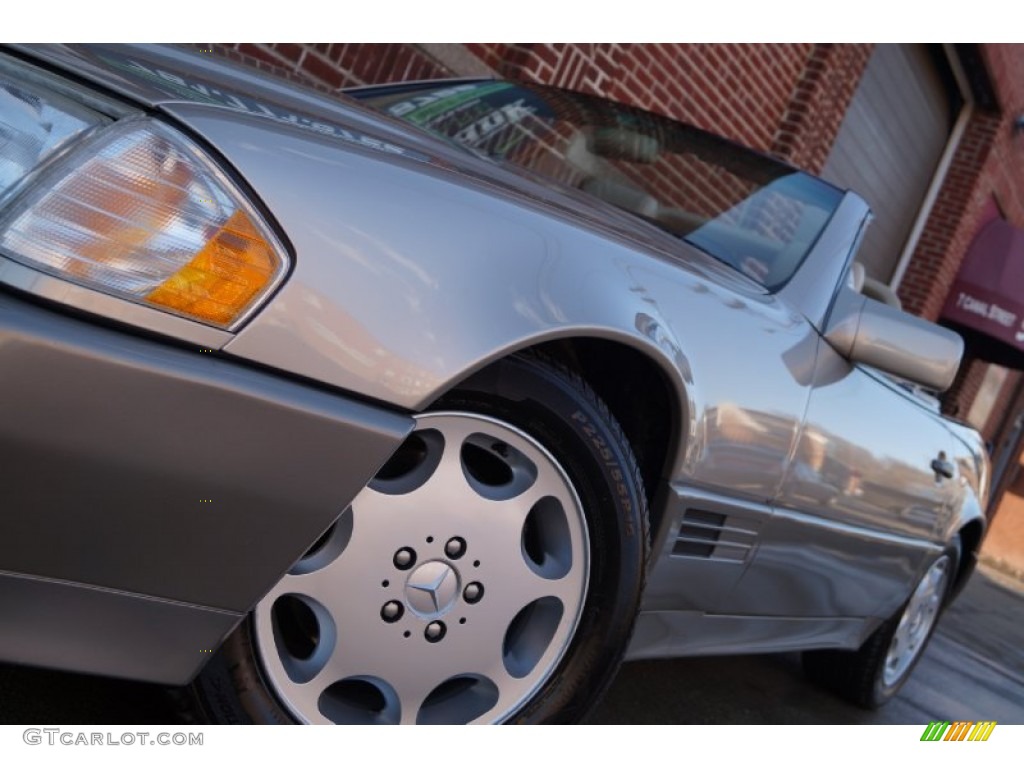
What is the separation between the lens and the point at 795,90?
773 cm

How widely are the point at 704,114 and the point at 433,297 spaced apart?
5.47 m

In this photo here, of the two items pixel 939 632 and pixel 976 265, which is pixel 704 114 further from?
pixel 976 265

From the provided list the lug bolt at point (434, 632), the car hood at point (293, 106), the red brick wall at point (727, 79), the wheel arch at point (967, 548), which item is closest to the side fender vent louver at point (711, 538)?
the car hood at point (293, 106)

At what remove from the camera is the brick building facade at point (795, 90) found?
14.7 ft

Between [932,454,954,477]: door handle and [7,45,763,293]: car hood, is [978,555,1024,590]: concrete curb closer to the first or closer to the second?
[932,454,954,477]: door handle

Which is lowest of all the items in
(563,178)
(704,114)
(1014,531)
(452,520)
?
(1014,531)

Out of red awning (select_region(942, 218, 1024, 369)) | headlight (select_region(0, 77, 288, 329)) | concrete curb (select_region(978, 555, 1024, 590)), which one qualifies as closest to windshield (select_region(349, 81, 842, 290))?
headlight (select_region(0, 77, 288, 329))

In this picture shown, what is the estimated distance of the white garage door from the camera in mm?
8781

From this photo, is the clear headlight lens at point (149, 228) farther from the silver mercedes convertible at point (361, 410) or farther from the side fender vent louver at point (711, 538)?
the side fender vent louver at point (711, 538)

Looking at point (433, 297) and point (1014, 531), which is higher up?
point (433, 297)

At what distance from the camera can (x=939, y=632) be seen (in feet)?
21.0

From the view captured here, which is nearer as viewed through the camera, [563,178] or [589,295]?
[589,295]

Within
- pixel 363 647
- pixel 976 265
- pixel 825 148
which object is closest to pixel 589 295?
pixel 363 647
